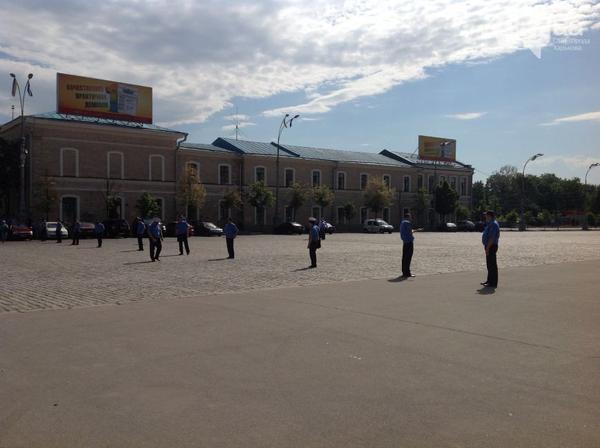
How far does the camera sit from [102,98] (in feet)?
174

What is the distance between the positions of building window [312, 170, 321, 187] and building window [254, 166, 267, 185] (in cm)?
711

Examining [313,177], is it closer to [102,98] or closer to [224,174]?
[224,174]

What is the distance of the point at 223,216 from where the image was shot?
63719mm

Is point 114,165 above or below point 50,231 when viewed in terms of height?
above

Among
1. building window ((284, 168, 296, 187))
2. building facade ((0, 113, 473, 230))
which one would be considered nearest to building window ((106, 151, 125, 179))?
building facade ((0, 113, 473, 230))

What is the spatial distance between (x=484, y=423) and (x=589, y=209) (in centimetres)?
12445

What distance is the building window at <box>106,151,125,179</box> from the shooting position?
53.6 m

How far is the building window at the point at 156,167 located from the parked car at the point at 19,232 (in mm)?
15872

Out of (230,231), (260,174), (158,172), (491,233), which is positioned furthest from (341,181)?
(491,233)

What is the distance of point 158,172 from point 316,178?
2199 centimetres

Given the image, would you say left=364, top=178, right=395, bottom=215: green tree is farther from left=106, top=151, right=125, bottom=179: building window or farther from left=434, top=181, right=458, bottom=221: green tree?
left=106, top=151, right=125, bottom=179: building window

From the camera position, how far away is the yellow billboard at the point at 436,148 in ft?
284

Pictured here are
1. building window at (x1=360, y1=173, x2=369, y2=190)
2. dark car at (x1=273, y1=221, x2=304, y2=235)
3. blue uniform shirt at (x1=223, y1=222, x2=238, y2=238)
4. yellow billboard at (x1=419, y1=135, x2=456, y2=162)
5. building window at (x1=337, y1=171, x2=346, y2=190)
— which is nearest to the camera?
blue uniform shirt at (x1=223, y1=222, x2=238, y2=238)

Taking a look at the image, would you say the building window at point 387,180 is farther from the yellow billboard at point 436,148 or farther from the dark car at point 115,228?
the dark car at point 115,228
